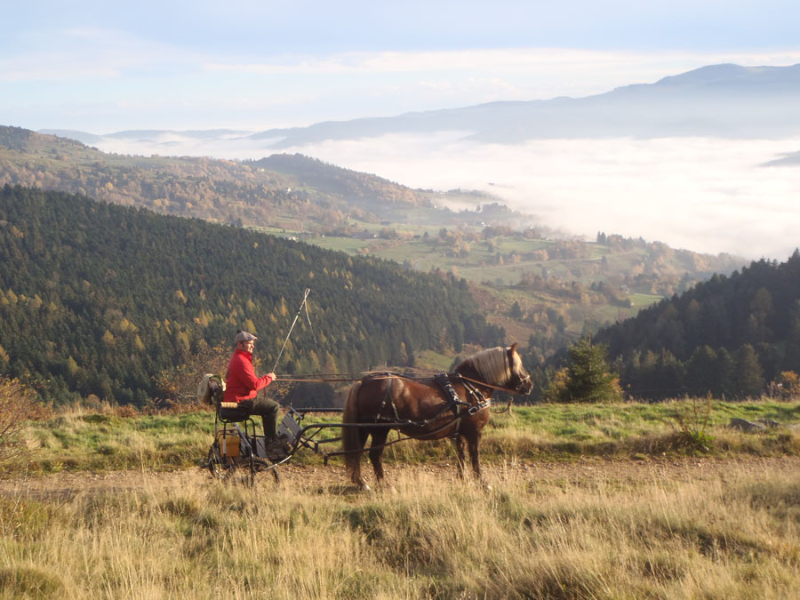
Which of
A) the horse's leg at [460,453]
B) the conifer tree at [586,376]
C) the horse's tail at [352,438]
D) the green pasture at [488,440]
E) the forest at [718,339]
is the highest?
the horse's tail at [352,438]

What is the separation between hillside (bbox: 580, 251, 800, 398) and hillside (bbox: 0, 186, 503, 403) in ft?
158

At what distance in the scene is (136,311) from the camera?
90.8 meters

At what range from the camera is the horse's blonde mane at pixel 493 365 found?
27.9ft

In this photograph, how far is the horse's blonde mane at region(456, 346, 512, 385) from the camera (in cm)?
852

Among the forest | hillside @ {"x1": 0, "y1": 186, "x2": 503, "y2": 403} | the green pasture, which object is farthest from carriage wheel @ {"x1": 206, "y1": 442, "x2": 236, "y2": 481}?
hillside @ {"x1": 0, "y1": 186, "x2": 503, "y2": 403}

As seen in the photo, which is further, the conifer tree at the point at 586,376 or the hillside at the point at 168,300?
the hillside at the point at 168,300

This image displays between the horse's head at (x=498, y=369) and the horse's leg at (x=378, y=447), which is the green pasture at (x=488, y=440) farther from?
the horse's head at (x=498, y=369)

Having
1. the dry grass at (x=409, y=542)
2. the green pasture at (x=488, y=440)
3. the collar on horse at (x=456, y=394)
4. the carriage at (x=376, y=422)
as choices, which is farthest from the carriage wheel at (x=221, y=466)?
the collar on horse at (x=456, y=394)

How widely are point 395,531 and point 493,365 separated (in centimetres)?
355

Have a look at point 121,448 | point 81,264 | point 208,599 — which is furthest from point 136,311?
point 208,599

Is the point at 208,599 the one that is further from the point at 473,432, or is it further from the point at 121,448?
the point at 121,448

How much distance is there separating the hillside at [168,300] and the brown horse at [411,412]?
6464 cm

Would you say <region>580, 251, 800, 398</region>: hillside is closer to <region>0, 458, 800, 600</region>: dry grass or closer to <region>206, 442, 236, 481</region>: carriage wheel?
<region>0, 458, 800, 600</region>: dry grass

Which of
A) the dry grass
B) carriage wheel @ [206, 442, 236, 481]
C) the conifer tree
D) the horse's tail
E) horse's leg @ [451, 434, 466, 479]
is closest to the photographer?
the dry grass
